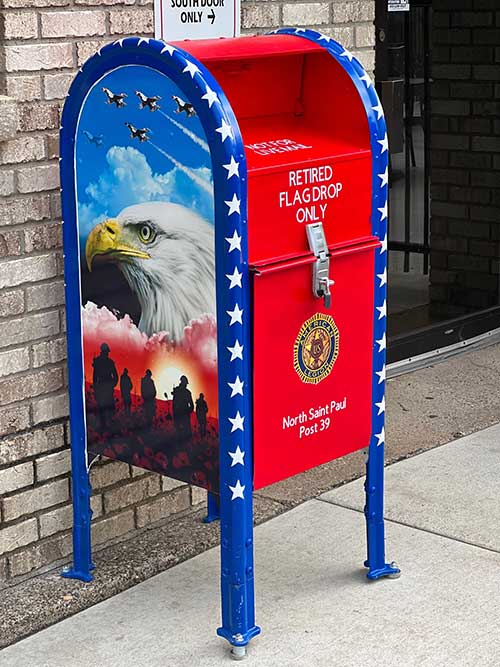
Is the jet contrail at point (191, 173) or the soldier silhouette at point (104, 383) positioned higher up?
the jet contrail at point (191, 173)

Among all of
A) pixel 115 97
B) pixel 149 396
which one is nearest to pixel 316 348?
pixel 149 396

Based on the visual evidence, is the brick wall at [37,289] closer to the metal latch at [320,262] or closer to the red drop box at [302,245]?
the red drop box at [302,245]

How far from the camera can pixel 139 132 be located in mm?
3354

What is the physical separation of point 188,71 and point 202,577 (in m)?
1.59

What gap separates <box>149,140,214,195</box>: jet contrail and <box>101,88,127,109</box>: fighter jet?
14 centimetres

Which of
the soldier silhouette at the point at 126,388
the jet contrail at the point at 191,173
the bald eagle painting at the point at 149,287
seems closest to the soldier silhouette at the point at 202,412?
the bald eagle painting at the point at 149,287

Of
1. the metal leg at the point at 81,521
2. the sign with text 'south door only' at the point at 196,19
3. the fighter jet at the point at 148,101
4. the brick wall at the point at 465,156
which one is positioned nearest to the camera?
the fighter jet at the point at 148,101

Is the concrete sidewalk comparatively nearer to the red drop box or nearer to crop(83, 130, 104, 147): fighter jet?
the red drop box

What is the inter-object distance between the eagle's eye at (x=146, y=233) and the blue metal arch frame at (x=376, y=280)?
0.65 meters

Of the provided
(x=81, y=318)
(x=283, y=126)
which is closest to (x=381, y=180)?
(x=283, y=126)

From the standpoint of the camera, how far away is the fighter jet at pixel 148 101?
3268mm

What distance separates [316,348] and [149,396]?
488mm

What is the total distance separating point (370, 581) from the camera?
3826mm

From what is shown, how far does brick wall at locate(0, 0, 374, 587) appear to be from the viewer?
356cm
